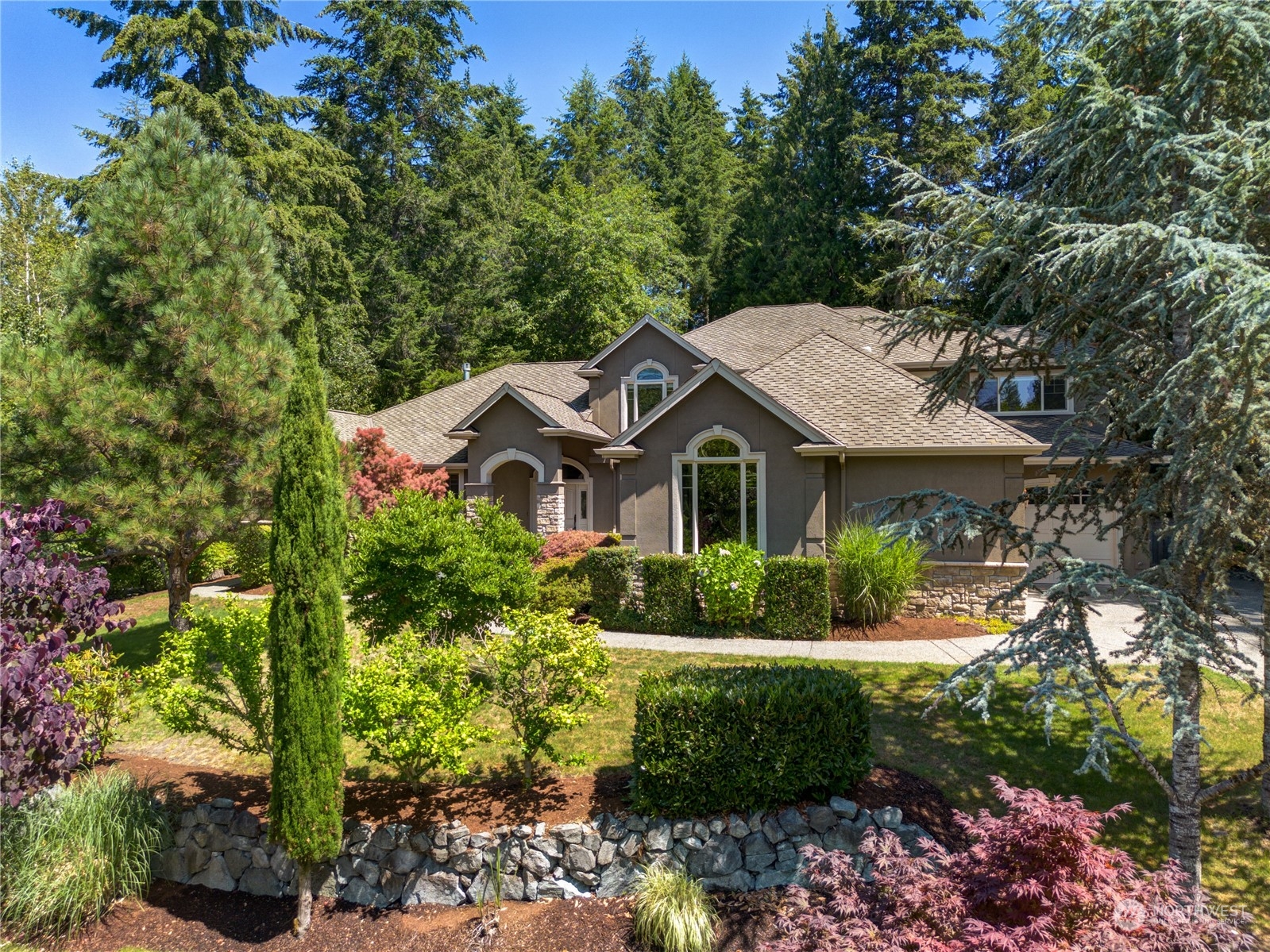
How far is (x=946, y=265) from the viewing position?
6965mm

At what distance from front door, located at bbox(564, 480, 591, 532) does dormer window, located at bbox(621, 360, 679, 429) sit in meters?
2.16

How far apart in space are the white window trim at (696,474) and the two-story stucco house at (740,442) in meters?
0.03

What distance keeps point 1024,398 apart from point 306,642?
1909cm

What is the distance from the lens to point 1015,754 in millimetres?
7641

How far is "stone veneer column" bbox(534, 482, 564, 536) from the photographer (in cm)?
1783

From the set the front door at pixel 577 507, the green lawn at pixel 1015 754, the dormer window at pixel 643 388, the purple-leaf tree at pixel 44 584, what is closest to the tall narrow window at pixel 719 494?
the dormer window at pixel 643 388

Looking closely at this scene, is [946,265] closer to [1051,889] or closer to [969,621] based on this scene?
[1051,889]

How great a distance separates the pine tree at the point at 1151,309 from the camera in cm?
509

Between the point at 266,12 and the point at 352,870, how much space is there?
2854 centimetres

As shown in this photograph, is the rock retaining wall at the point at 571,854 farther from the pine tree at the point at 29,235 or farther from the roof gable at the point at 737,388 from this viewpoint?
the pine tree at the point at 29,235

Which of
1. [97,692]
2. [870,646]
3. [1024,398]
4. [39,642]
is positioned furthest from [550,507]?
[1024,398]

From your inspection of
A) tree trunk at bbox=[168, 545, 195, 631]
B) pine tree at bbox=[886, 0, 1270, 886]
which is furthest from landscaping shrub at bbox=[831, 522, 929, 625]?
tree trunk at bbox=[168, 545, 195, 631]

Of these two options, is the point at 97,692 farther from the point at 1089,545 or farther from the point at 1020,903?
the point at 1089,545

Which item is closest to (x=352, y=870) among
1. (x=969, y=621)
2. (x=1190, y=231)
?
(x=1190, y=231)
